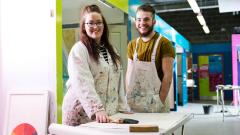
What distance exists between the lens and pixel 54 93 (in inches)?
128

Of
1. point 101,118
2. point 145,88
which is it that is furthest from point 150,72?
point 101,118

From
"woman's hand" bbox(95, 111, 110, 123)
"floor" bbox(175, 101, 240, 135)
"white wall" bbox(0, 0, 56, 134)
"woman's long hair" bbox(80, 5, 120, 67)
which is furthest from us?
"floor" bbox(175, 101, 240, 135)

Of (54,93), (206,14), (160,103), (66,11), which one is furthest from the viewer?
(206,14)

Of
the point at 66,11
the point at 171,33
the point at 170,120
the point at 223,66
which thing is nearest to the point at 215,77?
the point at 223,66

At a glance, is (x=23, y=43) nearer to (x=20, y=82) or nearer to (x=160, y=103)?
(x=20, y=82)

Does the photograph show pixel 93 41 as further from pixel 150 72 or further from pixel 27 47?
pixel 27 47

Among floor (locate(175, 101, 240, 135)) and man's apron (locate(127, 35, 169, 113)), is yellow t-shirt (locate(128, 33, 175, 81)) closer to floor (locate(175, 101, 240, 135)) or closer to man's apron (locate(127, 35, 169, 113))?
man's apron (locate(127, 35, 169, 113))

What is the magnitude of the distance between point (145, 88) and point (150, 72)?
0.42 feet

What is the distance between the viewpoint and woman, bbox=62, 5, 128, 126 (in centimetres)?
200

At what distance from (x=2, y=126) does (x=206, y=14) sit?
38.7ft

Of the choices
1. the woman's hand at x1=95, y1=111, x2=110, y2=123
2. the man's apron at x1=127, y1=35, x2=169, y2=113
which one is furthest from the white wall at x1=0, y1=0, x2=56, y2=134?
the woman's hand at x1=95, y1=111, x2=110, y2=123

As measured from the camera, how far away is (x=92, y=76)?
2074 millimetres

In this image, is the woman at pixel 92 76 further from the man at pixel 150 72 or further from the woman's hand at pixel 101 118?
the man at pixel 150 72

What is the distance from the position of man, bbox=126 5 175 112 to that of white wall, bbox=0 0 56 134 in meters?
1.02
